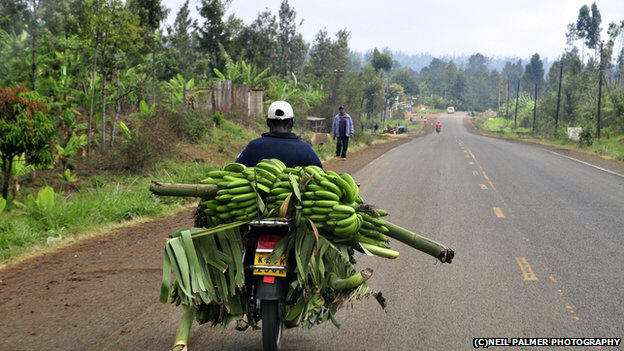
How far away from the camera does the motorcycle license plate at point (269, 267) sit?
14.5 ft

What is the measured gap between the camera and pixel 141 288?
6.71 m

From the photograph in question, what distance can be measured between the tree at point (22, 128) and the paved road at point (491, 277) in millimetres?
6634

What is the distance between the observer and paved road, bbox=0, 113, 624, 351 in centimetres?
526

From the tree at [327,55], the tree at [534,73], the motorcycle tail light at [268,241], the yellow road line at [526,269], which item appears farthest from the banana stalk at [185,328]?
the tree at [534,73]

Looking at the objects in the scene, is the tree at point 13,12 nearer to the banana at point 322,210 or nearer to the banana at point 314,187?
the banana at point 314,187

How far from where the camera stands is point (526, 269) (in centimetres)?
770

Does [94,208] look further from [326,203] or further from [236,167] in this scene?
[326,203]

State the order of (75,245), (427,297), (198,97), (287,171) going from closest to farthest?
(287,171) → (427,297) → (75,245) → (198,97)

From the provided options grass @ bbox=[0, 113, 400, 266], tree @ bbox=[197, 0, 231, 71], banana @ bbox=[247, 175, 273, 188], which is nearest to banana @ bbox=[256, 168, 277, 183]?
banana @ bbox=[247, 175, 273, 188]

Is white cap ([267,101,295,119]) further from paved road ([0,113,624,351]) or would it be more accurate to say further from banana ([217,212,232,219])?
paved road ([0,113,624,351])

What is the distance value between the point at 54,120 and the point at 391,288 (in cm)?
1273

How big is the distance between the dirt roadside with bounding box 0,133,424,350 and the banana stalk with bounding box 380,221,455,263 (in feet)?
6.62

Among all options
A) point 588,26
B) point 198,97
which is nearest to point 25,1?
point 198,97

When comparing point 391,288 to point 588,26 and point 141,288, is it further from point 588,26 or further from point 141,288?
point 588,26
